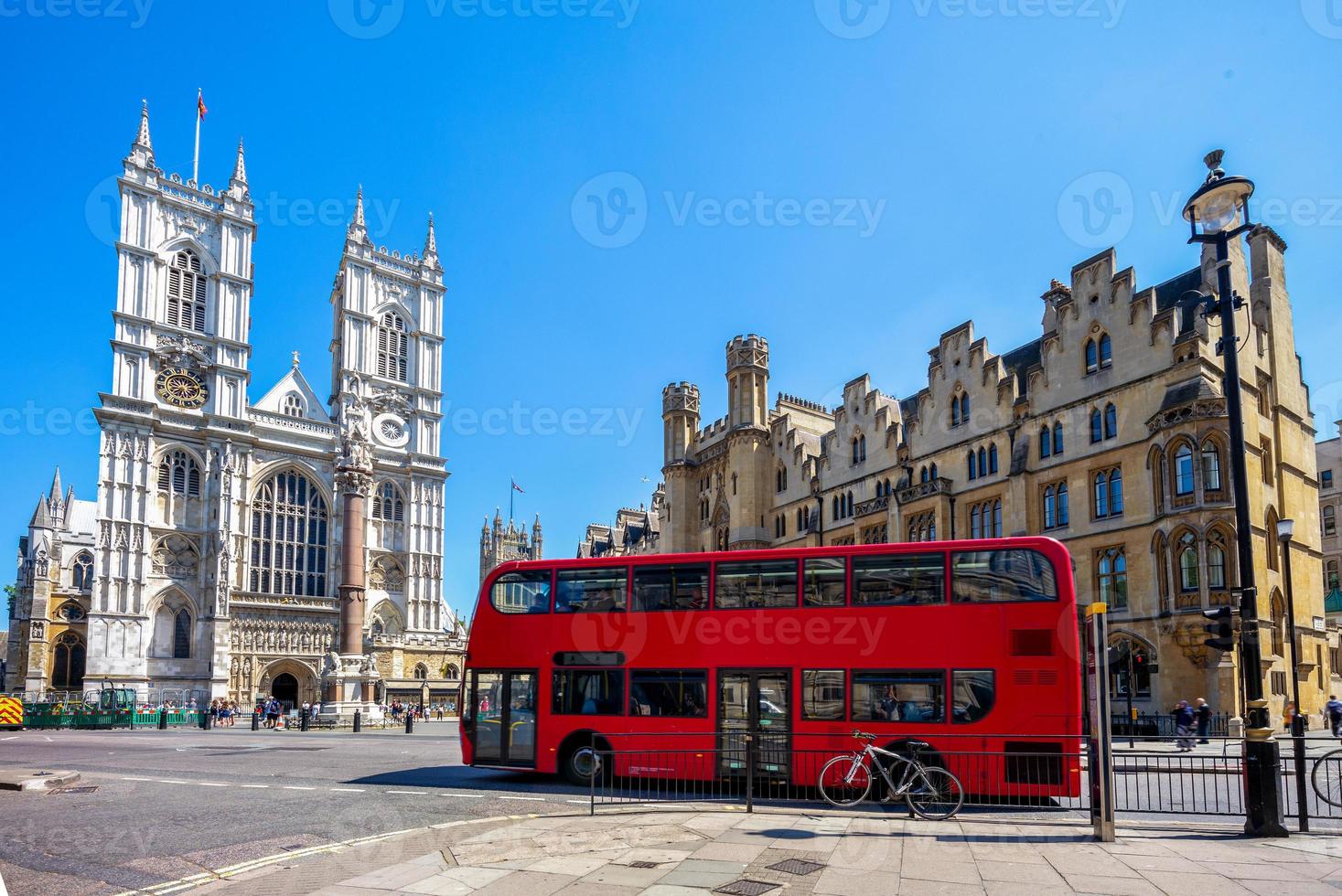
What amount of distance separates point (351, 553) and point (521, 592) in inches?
1159

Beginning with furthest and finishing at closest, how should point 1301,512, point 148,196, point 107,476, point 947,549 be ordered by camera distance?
point 148,196, point 107,476, point 1301,512, point 947,549

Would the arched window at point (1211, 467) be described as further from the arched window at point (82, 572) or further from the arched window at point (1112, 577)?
the arched window at point (82, 572)

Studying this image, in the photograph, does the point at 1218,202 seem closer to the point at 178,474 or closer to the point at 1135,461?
the point at 1135,461

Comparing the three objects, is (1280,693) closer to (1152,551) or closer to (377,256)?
(1152,551)

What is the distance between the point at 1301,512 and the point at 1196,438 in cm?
826

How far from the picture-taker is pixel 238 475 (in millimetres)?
69500

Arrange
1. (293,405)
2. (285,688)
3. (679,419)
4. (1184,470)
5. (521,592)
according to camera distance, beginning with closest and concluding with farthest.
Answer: (521,592) < (1184,470) < (679,419) < (285,688) < (293,405)

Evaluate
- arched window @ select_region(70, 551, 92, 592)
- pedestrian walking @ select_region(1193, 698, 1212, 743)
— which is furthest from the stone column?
arched window @ select_region(70, 551, 92, 592)

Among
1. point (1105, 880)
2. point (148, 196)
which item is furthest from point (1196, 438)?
point (148, 196)

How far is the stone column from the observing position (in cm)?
4347

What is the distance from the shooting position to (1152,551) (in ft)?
97.2

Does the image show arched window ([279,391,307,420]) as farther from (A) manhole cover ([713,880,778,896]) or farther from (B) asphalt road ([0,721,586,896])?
(A) manhole cover ([713,880,778,896])

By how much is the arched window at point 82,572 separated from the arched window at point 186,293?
36.4 m

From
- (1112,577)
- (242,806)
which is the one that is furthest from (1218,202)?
(1112,577)
